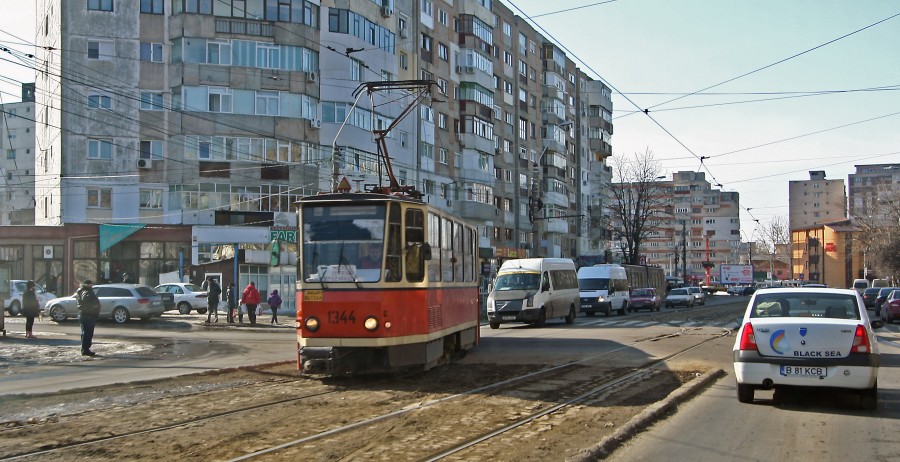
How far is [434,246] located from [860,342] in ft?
23.7

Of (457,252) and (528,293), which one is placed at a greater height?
(457,252)

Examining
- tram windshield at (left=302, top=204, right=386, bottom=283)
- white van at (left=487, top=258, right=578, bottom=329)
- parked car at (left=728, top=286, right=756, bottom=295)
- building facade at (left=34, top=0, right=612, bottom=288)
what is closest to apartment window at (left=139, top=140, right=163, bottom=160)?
building facade at (left=34, top=0, right=612, bottom=288)

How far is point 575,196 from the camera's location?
291 feet

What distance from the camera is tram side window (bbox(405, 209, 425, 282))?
13828 mm

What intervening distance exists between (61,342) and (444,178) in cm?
3700

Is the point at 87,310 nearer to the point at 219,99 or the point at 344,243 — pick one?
the point at 344,243

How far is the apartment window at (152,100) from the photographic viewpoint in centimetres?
4512

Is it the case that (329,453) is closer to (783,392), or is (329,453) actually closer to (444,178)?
(783,392)

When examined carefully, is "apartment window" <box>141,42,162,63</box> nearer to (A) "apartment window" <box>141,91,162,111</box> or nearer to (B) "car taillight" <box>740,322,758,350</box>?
(A) "apartment window" <box>141,91,162,111</box>

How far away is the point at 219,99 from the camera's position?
146 feet

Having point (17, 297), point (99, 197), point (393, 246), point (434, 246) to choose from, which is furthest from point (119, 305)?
point (393, 246)

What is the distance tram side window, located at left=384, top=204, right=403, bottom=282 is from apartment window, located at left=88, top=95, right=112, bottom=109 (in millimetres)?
36152

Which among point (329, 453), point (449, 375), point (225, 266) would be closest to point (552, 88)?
point (225, 266)

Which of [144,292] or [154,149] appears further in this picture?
[154,149]
